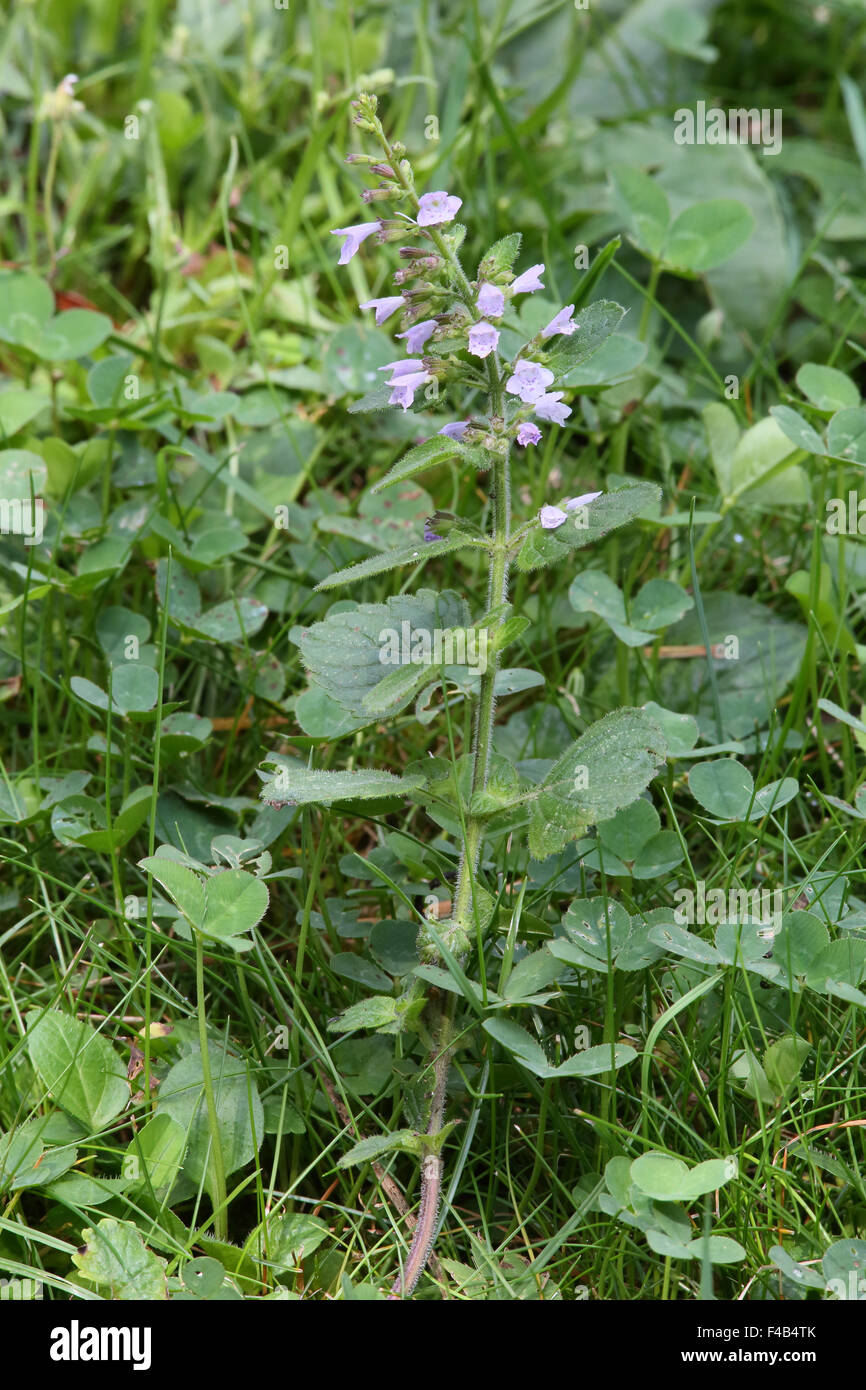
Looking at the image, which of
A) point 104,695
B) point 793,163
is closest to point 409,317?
point 104,695

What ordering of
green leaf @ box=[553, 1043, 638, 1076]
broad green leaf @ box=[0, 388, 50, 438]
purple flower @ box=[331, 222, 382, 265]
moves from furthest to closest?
1. broad green leaf @ box=[0, 388, 50, 438]
2. purple flower @ box=[331, 222, 382, 265]
3. green leaf @ box=[553, 1043, 638, 1076]

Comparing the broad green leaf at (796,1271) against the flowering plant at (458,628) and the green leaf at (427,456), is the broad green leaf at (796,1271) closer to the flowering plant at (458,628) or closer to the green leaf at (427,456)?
the flowering plant at (458,628)

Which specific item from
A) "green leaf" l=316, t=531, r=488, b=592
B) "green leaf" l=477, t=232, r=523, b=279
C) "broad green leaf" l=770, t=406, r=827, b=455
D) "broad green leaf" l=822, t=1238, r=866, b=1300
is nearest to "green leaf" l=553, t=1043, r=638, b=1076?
"broad green leaf" l=822, t=1238, r=866, b=1300

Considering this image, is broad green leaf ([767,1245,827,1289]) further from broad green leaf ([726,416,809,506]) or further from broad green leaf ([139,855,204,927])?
broad green leaf ([726,416,809,506])

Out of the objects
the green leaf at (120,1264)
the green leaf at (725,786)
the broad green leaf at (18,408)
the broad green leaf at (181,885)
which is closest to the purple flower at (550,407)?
the green leaf at (725,786)

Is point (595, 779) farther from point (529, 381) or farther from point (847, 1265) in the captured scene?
point (847, 1265)

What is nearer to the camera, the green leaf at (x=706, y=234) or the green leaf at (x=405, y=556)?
the green leaf at (x=405, y=556)
